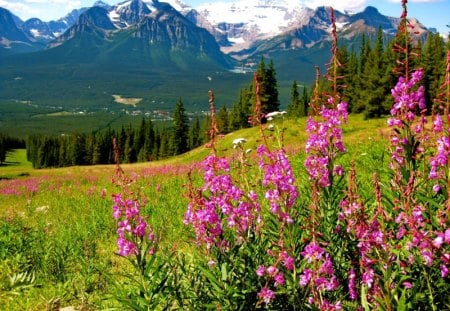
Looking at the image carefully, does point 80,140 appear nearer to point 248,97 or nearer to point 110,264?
point 248,97

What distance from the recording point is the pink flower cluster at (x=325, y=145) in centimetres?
493

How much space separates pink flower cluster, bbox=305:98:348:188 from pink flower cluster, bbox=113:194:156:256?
6.50ft

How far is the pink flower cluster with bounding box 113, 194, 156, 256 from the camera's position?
4.10 m

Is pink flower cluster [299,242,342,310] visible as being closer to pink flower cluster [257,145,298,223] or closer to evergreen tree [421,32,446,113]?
pink flower cluster [257,145,298,223]

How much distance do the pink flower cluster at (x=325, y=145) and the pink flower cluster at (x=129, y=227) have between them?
6.50ft

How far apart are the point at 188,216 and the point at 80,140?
116 metres

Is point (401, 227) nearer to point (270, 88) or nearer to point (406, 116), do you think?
point (406, 116)

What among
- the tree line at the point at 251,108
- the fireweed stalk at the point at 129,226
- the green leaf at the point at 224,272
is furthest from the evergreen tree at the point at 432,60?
the fireweed stalk at the point at 129,226

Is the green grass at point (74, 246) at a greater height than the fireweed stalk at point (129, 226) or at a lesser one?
lesser

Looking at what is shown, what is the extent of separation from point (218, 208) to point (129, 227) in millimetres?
870

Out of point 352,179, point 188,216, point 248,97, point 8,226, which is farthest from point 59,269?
point 248,97

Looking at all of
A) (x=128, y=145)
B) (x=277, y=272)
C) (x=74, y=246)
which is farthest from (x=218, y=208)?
(x=128, y=145)

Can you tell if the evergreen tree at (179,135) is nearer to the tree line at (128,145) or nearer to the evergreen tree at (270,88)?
the tree line at (128,145)

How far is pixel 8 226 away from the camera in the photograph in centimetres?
980
